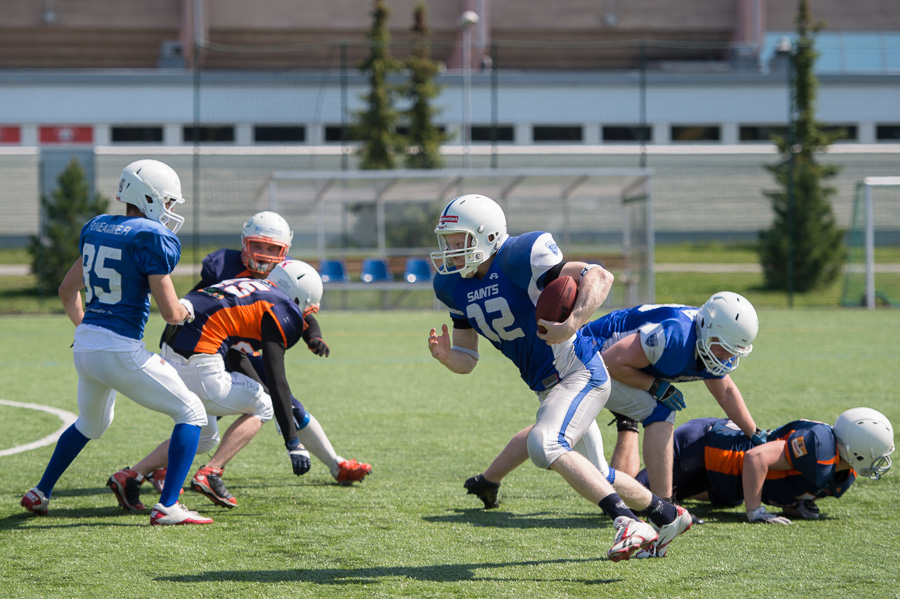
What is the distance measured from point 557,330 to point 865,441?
74.4 inches

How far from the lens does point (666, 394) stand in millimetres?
4805

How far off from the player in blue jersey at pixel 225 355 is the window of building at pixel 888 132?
87.0ft

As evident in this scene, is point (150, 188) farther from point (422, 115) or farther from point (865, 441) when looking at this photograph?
point (422, 115)

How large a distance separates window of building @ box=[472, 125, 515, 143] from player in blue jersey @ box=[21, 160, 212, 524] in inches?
888

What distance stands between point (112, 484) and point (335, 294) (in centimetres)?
1496

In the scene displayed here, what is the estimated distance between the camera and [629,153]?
2642 centimetres

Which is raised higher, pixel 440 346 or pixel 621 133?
pixel 621 133

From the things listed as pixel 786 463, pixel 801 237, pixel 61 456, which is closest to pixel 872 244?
pixel 801 237

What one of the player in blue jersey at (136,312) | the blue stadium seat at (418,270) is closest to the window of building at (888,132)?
the blue stadium seat at (418,270)

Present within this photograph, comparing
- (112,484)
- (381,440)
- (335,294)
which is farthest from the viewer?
(335,294)

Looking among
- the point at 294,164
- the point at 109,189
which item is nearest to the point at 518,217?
the point at 294,164

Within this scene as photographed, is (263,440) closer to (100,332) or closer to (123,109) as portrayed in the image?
(100,332)

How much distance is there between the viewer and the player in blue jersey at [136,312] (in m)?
4.51

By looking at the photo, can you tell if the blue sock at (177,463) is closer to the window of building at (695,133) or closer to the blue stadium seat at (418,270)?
the blue stadium seat at (418,270)
